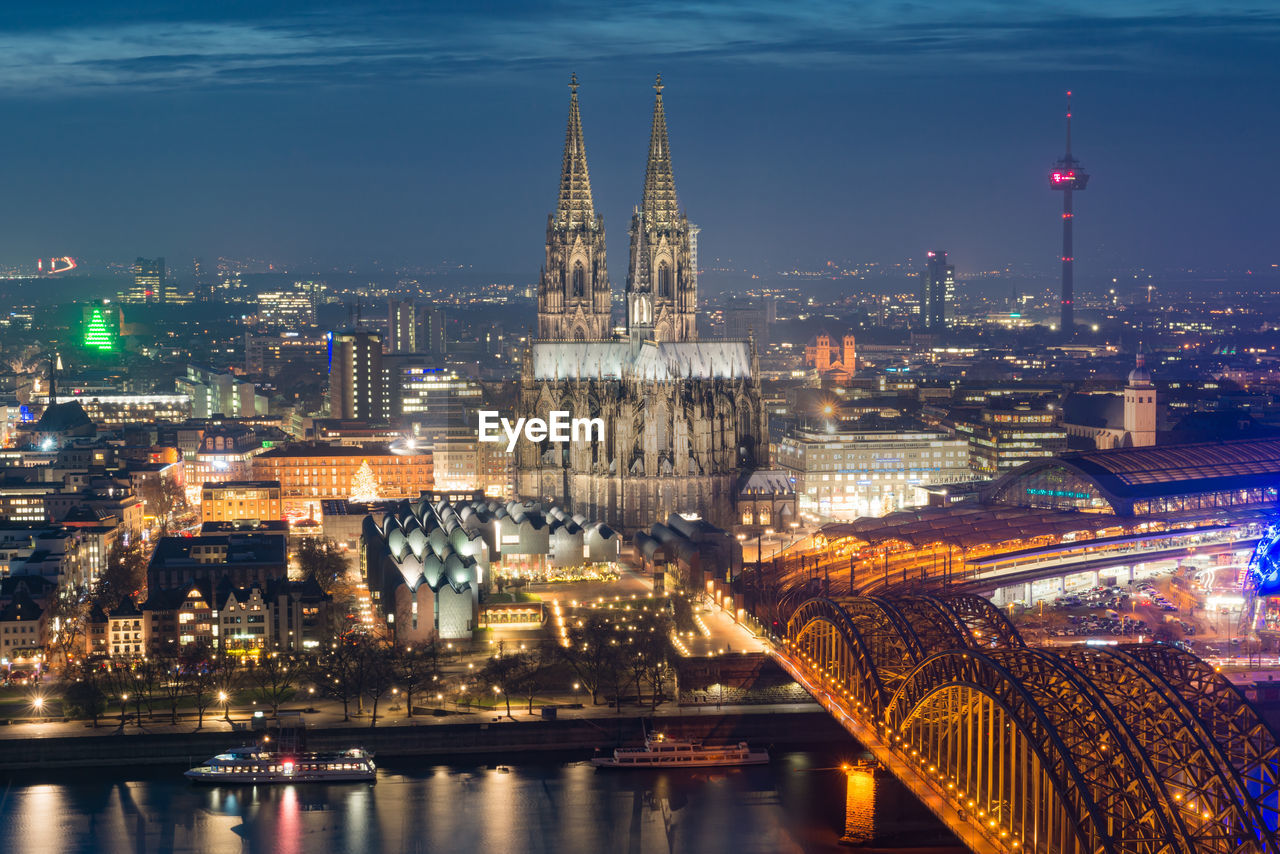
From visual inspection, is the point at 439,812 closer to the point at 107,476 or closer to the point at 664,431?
the point at 664,431

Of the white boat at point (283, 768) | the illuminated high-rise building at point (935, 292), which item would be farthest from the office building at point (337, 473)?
the illuminated high-rise building at point (935, 292)

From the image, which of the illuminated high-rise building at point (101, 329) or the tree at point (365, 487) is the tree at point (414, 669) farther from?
the illuminated high-rise building at point (101, 329)

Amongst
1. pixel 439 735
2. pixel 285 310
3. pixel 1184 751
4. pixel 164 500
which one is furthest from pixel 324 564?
pixel 285 310

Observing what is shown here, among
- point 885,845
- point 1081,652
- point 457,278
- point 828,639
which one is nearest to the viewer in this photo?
point 1081,652

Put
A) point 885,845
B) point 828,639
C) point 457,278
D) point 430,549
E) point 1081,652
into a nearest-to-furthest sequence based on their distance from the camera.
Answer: point 1081,652 < point 885,845 < point 828,639 < point 430,549 < point 457,278

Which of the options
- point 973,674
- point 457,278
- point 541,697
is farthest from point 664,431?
point 457,278

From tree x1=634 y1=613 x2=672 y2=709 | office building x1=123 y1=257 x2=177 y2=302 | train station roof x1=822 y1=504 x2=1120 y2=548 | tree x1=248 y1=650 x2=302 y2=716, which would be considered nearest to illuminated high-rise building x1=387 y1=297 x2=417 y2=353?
office building x1=123 y1=257 x2=177 y2=302

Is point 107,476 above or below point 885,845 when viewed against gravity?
above
